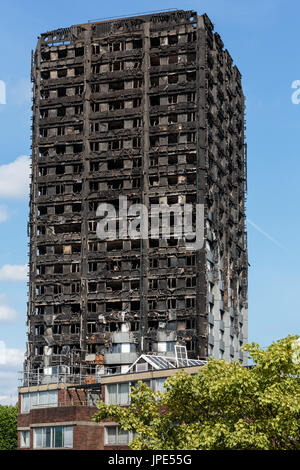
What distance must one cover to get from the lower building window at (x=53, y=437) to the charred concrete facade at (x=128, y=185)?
151ft

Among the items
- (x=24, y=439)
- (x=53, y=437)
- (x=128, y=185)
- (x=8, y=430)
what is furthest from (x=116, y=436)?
(x=128, y=185)

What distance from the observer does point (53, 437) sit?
8606 centimetres

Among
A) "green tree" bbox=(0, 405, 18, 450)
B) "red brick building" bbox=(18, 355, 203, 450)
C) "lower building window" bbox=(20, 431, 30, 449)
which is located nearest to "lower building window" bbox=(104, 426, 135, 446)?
"red brick building" bbox=(18, 355, 203, 450)

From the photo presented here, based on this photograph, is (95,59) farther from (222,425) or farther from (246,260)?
(222,425)

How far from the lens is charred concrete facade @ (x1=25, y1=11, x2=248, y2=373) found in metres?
136

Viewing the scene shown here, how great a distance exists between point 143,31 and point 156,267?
42.6m

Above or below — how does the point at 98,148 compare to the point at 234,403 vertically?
above

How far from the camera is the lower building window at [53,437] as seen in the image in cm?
Result: 8500

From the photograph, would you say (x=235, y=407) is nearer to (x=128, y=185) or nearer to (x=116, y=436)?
(x=116, y=436)

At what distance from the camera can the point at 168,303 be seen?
5349 inches

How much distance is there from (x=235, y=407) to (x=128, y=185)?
92.3m

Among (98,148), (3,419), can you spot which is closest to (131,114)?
(98,148)
